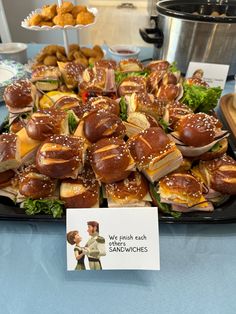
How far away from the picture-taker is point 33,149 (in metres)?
0.79

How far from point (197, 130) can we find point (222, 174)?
5.7 inches

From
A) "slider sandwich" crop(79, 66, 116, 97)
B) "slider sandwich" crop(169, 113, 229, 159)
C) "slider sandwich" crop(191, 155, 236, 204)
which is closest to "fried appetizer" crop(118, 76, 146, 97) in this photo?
"slider sandwich" crop(79, 66, 116, 97)

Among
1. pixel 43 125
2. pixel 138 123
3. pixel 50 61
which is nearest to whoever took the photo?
pixel 43 125

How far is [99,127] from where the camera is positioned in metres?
0.79

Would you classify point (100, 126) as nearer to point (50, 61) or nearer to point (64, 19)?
point (64, 19)

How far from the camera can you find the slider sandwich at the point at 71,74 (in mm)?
1189

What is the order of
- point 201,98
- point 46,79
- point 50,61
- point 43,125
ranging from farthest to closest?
point 50,61 < point 46,79 < point 201,98 < point 43,125

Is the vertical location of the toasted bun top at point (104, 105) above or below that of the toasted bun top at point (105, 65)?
above

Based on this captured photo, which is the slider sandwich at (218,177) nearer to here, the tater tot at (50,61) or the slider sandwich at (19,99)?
the slider sandwich at (19,99)

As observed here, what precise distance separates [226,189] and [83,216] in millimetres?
409

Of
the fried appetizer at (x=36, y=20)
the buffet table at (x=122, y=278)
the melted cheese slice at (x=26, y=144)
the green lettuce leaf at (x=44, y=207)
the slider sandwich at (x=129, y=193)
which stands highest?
the fried appetizer at (x=36, y=20)

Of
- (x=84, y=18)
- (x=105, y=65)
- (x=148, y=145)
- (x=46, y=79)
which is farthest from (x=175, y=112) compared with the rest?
(x=84, y=18)

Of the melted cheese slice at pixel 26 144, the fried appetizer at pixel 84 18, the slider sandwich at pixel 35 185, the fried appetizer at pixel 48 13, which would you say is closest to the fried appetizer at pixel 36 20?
the fried appetizer at pixel 48 13

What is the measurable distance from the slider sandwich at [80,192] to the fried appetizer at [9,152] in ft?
0.47
